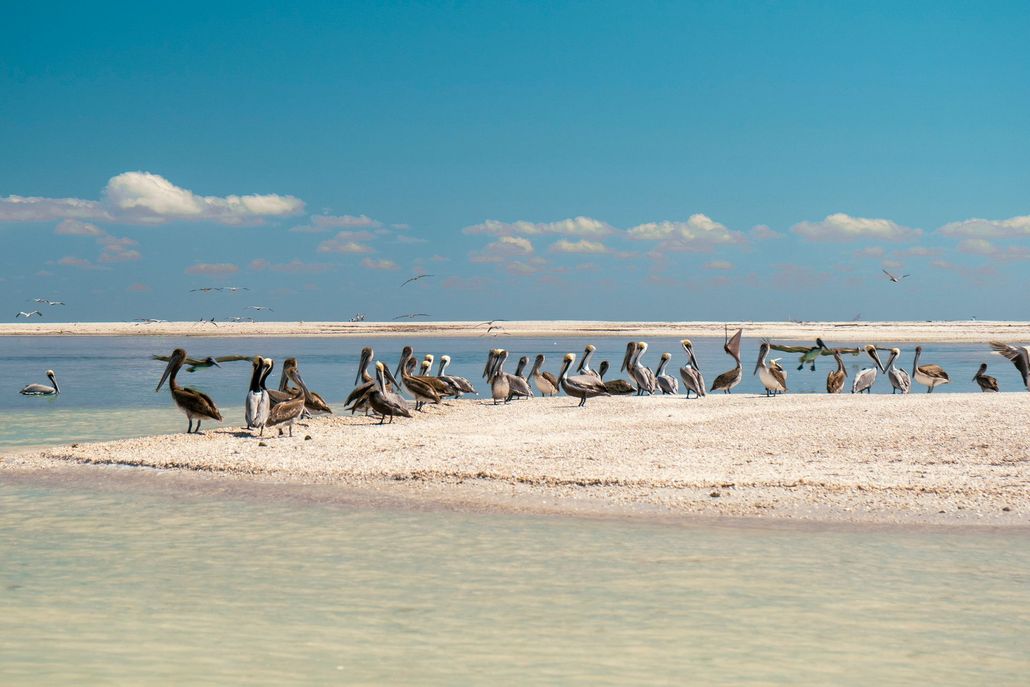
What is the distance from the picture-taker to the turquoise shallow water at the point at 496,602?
5336 millimetres

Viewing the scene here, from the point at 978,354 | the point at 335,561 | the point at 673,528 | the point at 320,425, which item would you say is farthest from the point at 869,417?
the point at 978,354

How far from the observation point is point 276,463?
11680 millimetres

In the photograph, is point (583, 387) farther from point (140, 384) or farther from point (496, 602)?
point (140, 384)

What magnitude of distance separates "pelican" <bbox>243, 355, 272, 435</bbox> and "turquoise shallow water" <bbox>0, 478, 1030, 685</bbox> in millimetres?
4652

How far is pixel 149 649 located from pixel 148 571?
168 cm

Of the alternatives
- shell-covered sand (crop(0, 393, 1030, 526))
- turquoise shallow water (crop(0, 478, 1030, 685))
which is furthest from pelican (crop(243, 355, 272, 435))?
turquoise shallow water (crop(0, 478, 1030, 685))

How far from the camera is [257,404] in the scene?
13820 mm

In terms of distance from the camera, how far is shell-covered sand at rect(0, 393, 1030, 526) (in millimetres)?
9438

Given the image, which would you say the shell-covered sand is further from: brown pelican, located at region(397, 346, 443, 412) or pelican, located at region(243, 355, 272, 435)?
brown pelican, located at region(397, 346, 443, 412)

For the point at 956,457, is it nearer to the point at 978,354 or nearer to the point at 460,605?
the point at 460,605

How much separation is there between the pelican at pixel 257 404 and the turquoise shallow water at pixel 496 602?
15.3ft

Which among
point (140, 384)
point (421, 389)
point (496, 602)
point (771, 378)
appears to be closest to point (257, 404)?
point (421, 389)

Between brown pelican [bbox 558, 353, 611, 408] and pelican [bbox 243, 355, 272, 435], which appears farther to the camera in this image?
brown pelican [bbox 558, 353, 611, 408]

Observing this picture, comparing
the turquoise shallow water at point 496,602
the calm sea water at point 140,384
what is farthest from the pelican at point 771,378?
the turquoise shallow water at point 496,602
